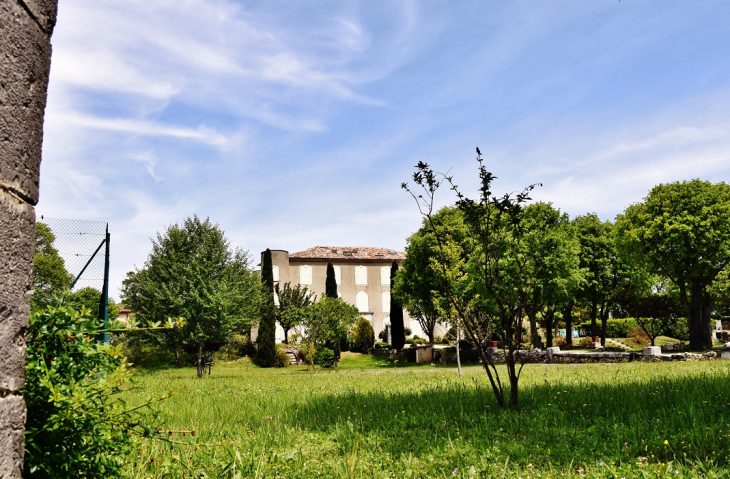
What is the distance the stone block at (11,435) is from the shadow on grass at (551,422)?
11.5ft

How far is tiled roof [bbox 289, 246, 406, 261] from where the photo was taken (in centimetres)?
5078

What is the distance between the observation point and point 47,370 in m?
2.39

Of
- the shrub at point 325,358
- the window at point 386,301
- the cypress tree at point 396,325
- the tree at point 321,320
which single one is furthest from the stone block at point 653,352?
the window at point 386,301

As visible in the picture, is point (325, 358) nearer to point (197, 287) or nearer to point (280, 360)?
point (280, 360)

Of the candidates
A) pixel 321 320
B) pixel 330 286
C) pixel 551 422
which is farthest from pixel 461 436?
pixel 330 286

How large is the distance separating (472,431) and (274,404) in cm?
365

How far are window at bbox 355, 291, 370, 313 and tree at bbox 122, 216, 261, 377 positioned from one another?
2520 cm

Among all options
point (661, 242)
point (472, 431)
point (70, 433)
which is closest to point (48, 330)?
point (70, 433)

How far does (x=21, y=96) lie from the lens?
2.13 metres

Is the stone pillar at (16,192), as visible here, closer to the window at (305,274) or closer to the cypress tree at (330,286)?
the cypress tree at (330,286)

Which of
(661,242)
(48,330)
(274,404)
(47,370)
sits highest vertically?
(661,242)

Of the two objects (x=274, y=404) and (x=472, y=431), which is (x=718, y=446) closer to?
(x=472, y=431)

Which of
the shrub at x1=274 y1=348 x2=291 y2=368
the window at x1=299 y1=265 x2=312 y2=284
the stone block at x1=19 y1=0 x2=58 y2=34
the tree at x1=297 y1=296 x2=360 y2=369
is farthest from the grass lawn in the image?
the window at x1=299 y1=265 x2=312 y2=284

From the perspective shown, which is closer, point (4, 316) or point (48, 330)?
point (4, 316)
